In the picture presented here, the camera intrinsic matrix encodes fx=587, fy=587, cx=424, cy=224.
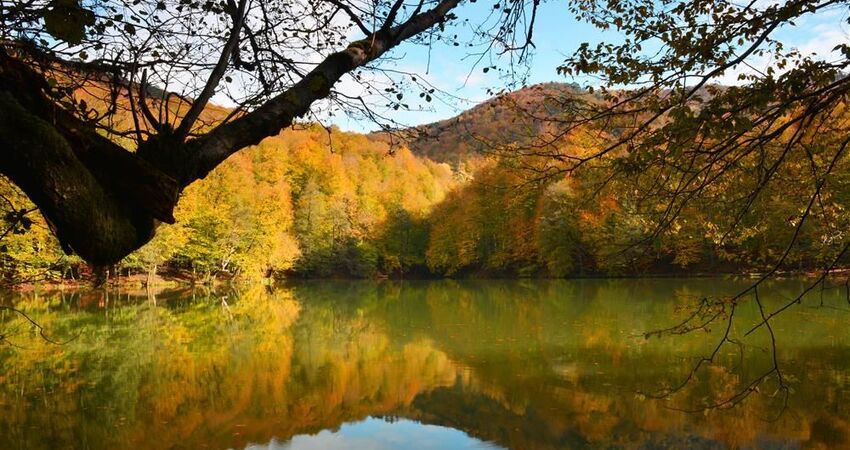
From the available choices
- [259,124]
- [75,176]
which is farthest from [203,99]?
[75,176]

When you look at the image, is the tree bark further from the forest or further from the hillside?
the forest

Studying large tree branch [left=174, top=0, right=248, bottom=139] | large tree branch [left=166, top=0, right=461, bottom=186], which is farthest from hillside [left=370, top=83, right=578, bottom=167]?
large tree branch [left=174, top=0, right=248, bottom=139]

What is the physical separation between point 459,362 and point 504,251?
34.1 metres

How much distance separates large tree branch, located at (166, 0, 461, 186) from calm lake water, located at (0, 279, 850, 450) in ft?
9.12

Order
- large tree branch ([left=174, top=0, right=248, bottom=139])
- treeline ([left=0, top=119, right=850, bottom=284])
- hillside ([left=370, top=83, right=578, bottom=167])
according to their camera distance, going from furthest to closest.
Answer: treeline ([left=0, top=119, right=850, bottom=284])
hillside ([left=370, top=83, right=578, bottom=167])
large tree branch ([left=174, top=0, right=248, bottom=139])

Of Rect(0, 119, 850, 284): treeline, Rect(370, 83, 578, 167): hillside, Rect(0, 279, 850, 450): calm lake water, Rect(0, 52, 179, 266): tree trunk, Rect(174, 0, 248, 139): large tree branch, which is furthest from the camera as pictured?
Rect(0, 119, 850, 284): treeline

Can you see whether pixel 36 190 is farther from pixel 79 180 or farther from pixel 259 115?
pixel 259 115

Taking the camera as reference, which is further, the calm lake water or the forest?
the forest

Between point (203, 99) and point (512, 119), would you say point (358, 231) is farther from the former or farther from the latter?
point (203, 99)

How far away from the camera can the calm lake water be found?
693cm

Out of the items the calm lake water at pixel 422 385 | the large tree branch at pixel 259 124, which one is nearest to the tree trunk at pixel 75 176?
the large tree branch at pixel 259 124

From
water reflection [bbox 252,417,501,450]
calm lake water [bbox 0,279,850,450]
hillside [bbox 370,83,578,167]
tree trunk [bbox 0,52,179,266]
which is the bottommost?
water reflection [bbox 252,417,501,450]

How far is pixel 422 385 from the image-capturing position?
31.1 ft

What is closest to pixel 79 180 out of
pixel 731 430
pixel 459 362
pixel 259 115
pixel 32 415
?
pixel 259 115
